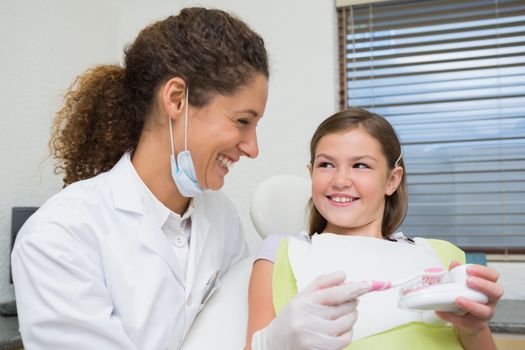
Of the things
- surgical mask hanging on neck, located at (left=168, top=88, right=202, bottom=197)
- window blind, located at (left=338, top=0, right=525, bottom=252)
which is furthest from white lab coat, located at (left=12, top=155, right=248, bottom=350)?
window blind, located at (left=338, top=0, right=525, bottom=252)

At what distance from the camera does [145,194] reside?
1.33 meters

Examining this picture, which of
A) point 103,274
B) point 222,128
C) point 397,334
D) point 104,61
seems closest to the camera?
point 397,334

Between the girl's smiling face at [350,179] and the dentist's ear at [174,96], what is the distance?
40 cm

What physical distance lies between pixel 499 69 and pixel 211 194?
67.8 inches

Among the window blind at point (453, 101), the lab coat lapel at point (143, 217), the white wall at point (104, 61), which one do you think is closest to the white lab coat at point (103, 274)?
the lab coat lapel at point (143, 217)

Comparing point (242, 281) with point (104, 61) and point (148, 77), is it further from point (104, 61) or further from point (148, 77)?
point (104, 61)

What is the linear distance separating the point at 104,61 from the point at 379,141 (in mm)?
1981

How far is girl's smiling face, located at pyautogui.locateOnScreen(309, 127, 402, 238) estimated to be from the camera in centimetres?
Answer: 132

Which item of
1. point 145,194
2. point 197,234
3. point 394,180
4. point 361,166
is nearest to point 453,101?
point 394,180

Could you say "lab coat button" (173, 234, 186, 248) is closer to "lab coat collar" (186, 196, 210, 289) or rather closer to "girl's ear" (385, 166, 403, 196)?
"lab coat collar" (186, 196, 210, 289)

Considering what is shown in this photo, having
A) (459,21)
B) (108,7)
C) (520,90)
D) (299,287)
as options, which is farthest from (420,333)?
(108,7)

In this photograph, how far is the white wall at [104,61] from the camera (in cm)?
220

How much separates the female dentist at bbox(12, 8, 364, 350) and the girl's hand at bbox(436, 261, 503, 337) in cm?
31

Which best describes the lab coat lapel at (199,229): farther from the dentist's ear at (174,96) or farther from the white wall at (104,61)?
the white wall at (104,61)
